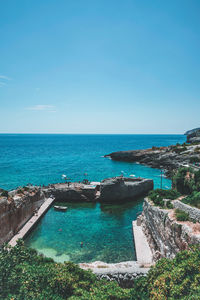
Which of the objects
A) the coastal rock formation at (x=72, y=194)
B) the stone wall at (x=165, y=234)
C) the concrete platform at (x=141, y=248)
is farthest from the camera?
the coastal rock formation at (x=72, y=194)

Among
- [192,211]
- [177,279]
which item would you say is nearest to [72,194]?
[192,211]

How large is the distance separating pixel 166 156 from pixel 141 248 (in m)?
54.0

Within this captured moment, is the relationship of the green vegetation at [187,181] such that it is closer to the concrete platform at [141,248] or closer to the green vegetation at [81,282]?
the concrete platform at [141,248]

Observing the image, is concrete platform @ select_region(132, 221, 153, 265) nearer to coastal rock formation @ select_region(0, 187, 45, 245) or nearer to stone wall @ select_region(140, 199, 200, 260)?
stone wall @ select_region(140, 199, 200, 260)

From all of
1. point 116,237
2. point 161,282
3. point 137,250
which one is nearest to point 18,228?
point 116,237

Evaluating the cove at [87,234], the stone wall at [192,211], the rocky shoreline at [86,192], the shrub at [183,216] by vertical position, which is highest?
the stone wall at [192,211]

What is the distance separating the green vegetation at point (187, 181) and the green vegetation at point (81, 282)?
17419 millimetres

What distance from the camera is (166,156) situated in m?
69.8

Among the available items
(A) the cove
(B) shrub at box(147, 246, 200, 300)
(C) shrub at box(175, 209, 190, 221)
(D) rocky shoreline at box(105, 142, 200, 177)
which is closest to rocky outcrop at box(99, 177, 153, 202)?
(A) the cove

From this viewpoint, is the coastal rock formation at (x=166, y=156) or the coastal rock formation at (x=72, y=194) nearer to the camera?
the coastal rock formation at (x=72, y=194)

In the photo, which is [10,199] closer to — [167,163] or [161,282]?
[161,282]

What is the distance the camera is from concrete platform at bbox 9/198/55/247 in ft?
71.9

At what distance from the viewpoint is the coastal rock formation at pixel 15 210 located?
2081 centimetres

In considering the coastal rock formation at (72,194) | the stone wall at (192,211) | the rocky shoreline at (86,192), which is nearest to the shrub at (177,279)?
the stone wall at (192,211)
